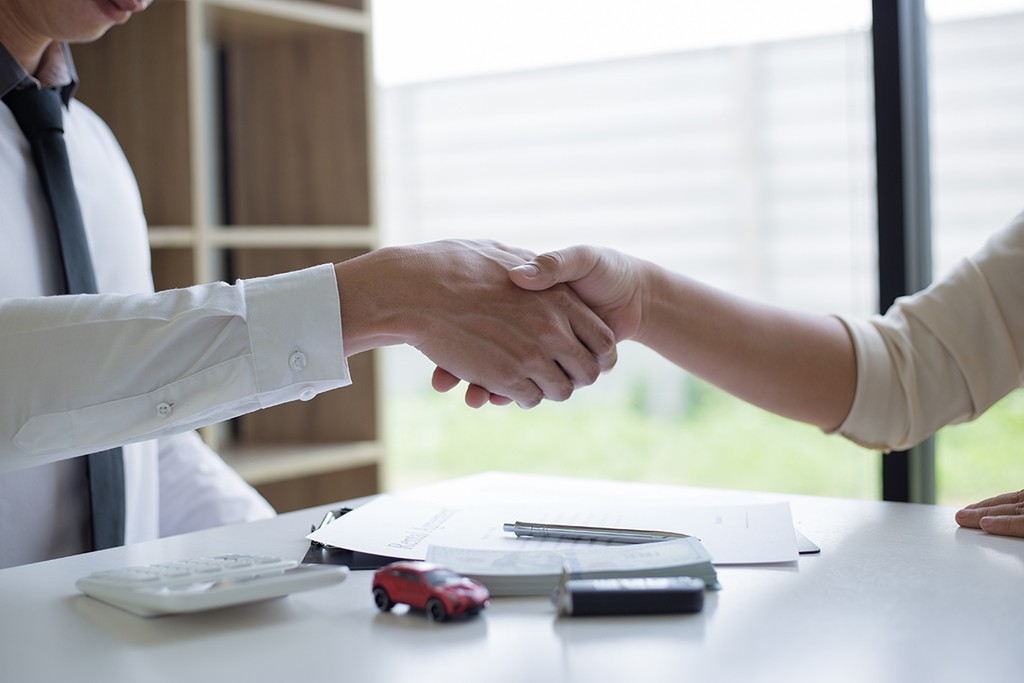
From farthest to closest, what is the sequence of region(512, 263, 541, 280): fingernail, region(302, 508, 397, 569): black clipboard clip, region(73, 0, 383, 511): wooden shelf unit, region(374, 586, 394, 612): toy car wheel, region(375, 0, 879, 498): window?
region(375, 0, 879, 498): window < region(73, 0, 383, 511): wooden shelf unit < region(512, 263, 541, 280): fingernail < region(302, 508, 397, 569): black clipboard clip < region(374, 586, 394, 612): toy car wheel

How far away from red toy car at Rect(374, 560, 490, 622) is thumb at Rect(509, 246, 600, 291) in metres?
0.46

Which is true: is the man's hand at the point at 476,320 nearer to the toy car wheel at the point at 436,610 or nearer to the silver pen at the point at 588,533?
the silver pen at the point at 588,533

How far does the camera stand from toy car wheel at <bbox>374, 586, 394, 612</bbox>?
636 millimetres

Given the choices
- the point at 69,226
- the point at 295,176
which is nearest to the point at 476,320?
the point at 69,226

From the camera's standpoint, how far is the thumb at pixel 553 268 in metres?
1.05

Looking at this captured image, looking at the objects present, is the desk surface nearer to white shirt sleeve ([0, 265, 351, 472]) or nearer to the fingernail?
white shirt sleeve ([0, 265, 351, 472])

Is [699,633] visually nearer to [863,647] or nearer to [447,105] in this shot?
[863,647]

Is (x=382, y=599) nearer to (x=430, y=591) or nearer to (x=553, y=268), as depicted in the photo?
(x=430, y=591)

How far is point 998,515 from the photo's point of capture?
33.4 inches

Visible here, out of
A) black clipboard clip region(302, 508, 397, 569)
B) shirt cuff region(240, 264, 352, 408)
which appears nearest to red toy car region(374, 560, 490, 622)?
black clipboard clip region(302, 508, 397, 569)

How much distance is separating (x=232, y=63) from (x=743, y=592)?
2.04 m

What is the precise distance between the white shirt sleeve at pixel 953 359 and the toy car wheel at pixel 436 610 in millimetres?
746

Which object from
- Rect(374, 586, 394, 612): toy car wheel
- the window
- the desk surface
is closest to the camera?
the desk surface

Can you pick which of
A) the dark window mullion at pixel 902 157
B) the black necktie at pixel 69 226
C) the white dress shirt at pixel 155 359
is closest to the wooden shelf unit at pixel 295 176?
the black necktie at pixel 69 226
